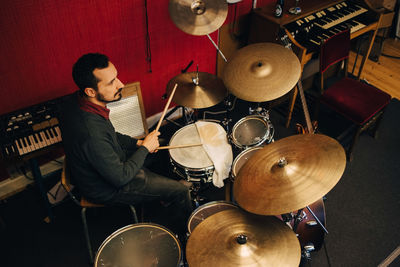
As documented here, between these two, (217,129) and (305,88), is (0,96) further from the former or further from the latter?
(305,88)

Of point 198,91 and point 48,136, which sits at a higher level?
point 198,91

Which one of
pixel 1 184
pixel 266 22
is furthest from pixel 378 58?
pixel 1 184

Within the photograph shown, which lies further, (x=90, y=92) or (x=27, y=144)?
(x=27, y=144)

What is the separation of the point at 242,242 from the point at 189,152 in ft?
3.13

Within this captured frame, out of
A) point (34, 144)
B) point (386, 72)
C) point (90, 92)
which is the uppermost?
point (90, 92)

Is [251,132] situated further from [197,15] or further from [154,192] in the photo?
[197,15]

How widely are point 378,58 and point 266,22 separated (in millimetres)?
2161

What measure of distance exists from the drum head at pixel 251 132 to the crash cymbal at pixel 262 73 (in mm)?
378

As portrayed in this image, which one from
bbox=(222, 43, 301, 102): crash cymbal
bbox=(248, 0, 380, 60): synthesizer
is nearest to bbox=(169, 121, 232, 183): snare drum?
bbox=(222, 43, 301, 102): crash cymbal

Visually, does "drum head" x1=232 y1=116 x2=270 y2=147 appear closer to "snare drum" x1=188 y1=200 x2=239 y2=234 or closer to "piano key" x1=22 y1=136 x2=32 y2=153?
"snare drum" x1=188 y1=200 x2=239 y2=234

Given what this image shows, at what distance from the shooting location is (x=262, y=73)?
2.48m

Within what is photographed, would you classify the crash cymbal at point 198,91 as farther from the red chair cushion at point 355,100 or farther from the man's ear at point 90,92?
the red chair cushion at point 355,100

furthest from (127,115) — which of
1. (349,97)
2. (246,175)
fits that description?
(349,97)

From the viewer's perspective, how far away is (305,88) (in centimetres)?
428
